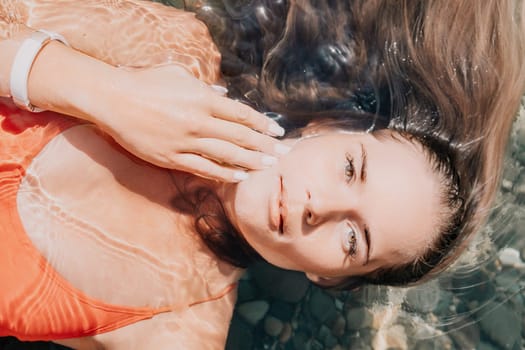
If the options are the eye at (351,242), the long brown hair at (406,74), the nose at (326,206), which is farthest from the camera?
the long brown hair at (406,74)

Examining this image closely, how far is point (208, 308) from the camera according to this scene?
109 inches

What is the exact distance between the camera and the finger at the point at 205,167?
2.32 m

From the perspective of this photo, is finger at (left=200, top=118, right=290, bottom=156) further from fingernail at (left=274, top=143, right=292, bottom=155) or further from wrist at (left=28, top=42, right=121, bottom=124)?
wrist at (left=28, top=42, right=121, bottom=124)

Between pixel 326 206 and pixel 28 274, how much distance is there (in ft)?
3.77

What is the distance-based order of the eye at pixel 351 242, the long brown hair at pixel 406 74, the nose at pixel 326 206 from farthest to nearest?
the long brown hair at pixel 406 74
the eye at pixel 351 242
the nose at pixel 326 206

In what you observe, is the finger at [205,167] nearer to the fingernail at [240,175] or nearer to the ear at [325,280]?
the fingernail at [240,175]

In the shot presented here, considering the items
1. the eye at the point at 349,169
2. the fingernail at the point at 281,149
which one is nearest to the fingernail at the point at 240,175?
the fingernail at the point at 281,149

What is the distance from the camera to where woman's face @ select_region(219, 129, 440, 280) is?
2285mm

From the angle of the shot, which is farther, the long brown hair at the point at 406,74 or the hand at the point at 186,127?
the long brown hair at the point at 406,74

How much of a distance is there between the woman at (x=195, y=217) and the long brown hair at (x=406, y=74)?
0.11 metres

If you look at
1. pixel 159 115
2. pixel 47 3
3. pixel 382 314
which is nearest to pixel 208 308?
pixel 159 115

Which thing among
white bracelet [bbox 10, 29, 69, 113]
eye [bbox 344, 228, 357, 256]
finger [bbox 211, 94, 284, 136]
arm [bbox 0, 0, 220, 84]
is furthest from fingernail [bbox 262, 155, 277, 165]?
white bracelet [bbox 10, 29, 69, 113]

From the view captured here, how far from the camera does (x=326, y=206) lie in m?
2.27

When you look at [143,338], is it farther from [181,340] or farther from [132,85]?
[132,85]
